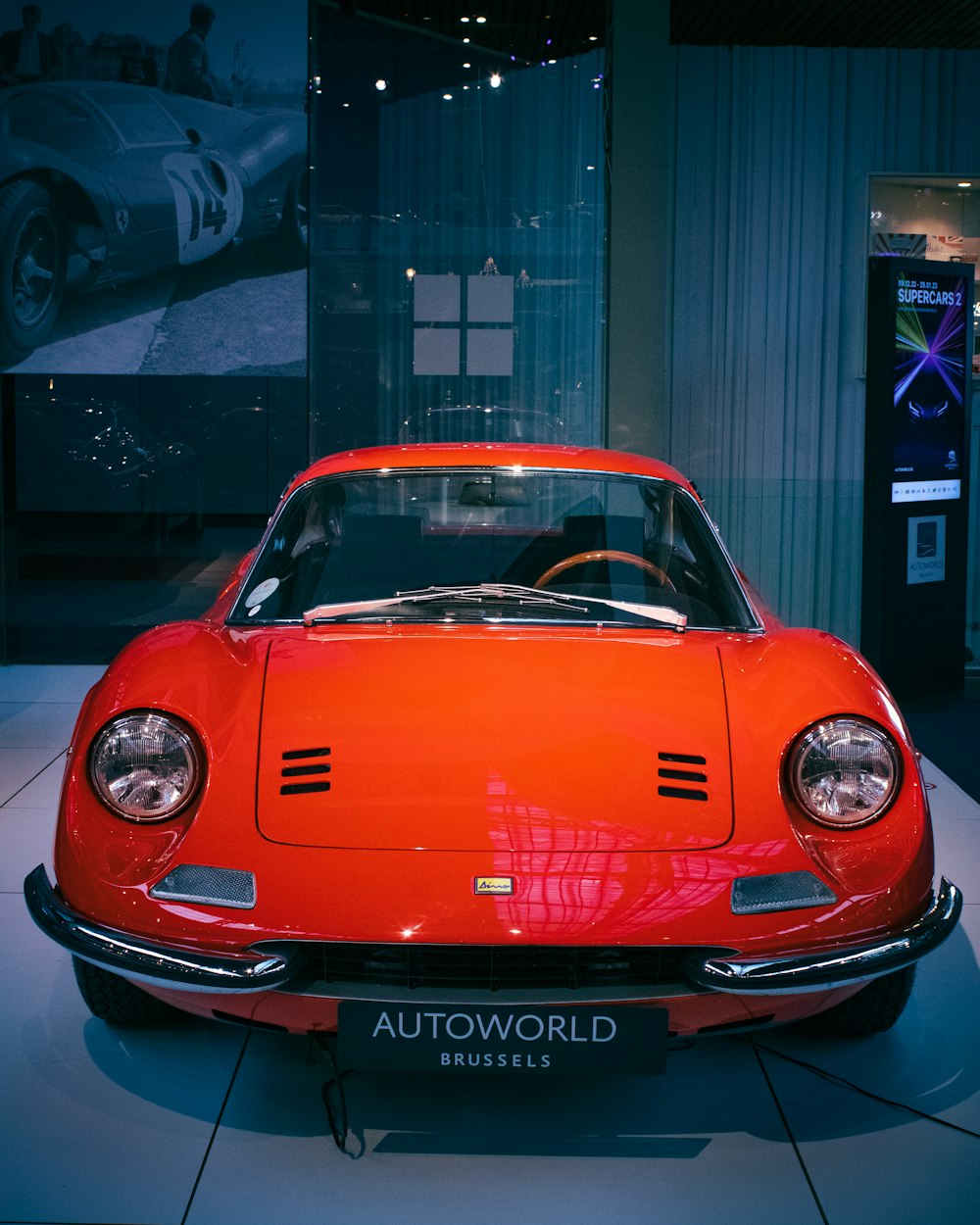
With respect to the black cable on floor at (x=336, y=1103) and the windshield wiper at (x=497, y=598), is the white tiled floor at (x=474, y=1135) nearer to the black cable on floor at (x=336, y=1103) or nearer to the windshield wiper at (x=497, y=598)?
the black cable on floor at (x=336, y=1103)

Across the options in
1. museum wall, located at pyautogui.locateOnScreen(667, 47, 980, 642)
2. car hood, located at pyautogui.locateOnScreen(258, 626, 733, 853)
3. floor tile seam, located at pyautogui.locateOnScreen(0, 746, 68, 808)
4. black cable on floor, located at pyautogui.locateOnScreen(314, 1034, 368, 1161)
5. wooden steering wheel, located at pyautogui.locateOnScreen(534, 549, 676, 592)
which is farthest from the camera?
museum wall, located at pyautogui.locateOnScreen(667, 47, 980, 642)

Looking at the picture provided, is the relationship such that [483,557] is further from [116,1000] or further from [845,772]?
[116,1000]

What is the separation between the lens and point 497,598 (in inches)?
124

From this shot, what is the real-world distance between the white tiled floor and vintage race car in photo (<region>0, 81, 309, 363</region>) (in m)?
5.16

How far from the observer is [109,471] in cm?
762

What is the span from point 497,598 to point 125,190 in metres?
5.12

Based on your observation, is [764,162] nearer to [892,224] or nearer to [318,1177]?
[892,224]

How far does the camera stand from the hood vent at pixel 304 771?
7.82ft

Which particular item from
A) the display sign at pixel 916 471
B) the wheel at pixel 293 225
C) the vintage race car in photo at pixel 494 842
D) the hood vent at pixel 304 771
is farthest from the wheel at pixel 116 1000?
the wheel at pixel 293 225

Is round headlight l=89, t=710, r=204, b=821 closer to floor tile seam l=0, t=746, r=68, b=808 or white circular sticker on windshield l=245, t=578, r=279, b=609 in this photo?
white circular sticker on windshield l=245, t=578, r=279, b=609

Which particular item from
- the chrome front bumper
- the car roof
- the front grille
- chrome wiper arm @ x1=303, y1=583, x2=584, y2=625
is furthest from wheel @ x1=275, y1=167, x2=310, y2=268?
the front grille

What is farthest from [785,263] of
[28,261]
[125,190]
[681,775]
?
[681,775]

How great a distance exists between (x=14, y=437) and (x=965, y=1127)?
640 cm

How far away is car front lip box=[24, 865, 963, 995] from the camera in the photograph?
2.21 metres
